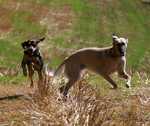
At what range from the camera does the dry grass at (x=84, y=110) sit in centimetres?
608

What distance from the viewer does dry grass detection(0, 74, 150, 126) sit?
6082 mm

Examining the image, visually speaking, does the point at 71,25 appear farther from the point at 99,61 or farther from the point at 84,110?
the point at 84,110

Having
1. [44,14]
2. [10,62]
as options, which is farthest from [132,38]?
[10,62]

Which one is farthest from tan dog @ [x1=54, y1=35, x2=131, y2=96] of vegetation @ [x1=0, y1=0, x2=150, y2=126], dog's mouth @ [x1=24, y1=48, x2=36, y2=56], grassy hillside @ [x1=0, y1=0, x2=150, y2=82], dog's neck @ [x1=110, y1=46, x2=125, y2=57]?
grassy hillside @ [x1=0, y1=0, x2=150, y2=82]

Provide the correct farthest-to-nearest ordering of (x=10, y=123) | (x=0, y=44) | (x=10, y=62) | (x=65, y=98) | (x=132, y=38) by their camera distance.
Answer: (x=132, y=38)
(x=0, y=44)
(x=10, y=62)
(x=10, y=123)
(x=65, y=98)

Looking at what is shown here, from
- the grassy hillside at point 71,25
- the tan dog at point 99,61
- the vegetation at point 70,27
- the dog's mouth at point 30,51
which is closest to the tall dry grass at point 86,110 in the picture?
the tan dog at point 99,61

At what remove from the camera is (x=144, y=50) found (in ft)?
131

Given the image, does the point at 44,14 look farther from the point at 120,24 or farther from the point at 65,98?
the point at 65,98

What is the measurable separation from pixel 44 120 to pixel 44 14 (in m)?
40.8

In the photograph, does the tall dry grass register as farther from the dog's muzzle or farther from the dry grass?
the dog's muzzle

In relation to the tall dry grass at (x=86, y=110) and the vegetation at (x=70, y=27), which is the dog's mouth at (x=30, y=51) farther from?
the tall dry grass at (x=86, y=110)

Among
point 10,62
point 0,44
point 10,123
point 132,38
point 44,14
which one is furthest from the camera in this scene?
point 44,14

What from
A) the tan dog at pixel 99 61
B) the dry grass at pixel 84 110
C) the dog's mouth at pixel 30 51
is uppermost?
the dry grass at pixel 84 110

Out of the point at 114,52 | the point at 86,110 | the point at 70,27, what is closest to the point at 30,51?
the point at 114,52
